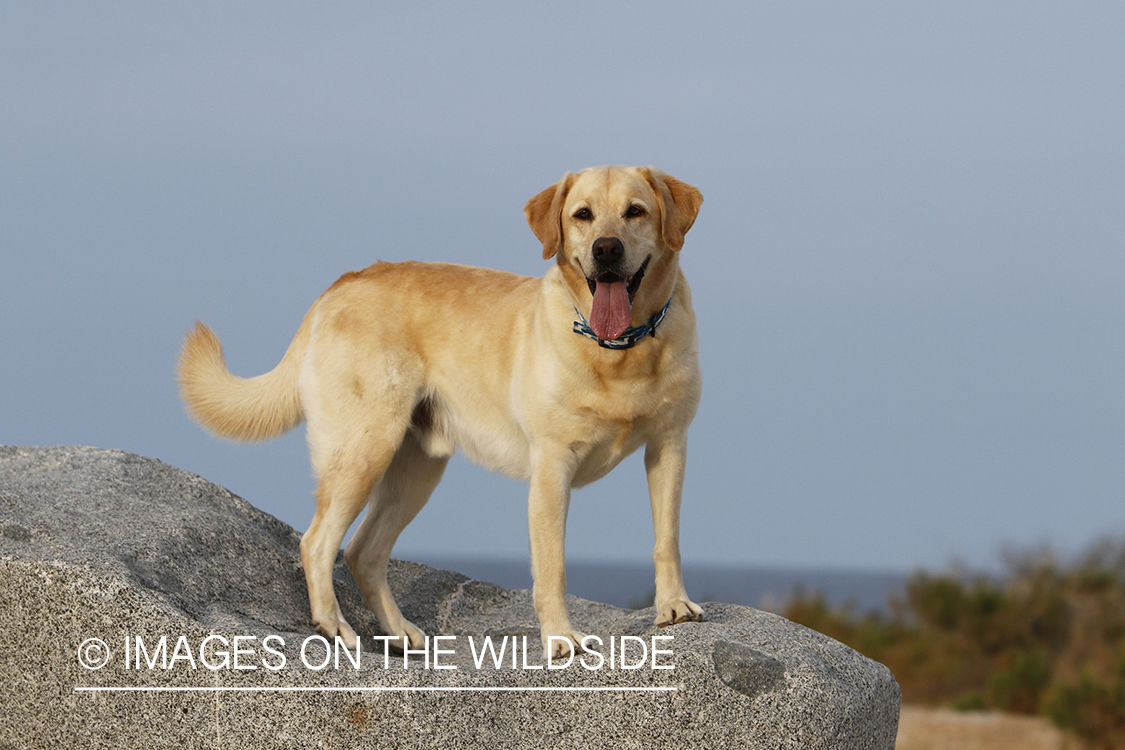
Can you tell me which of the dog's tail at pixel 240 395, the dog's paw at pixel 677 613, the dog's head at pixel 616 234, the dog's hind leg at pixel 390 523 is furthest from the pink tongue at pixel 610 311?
the dog's tail at pixel 240 395

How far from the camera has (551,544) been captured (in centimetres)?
474

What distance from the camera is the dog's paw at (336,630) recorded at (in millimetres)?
5293

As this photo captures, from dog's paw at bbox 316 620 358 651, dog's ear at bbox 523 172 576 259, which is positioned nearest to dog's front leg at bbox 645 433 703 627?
dog's ear at bbox 523 172 576 259

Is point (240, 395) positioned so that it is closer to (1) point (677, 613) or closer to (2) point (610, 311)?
(2) point (610, 311)

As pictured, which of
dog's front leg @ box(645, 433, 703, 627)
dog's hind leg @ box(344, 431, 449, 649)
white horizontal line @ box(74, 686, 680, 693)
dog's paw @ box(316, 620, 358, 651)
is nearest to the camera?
white horizontal line @ box(74, 686, 680, 693)

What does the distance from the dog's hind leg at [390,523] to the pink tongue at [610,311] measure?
1742 millimetres

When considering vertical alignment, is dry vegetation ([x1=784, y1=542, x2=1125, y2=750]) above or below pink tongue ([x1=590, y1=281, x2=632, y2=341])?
below

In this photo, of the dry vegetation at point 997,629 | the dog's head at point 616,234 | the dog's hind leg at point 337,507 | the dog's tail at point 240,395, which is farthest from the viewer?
the dry vegetation at point 997,629

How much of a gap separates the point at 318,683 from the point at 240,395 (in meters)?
2.28

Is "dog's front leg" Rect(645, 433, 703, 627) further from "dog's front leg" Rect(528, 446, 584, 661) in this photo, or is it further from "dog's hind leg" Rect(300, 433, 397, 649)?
"dog's hind leg" Rect(300, 433, 397, 649)

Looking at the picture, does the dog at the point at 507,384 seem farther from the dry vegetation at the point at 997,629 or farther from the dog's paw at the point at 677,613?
the dry vegetation at the point at 997,629

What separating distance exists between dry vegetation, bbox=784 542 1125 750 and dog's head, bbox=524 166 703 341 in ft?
32.5

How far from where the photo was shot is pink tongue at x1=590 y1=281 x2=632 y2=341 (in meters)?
4.56

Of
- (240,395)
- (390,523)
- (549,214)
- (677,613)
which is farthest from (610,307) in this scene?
(240,395)
